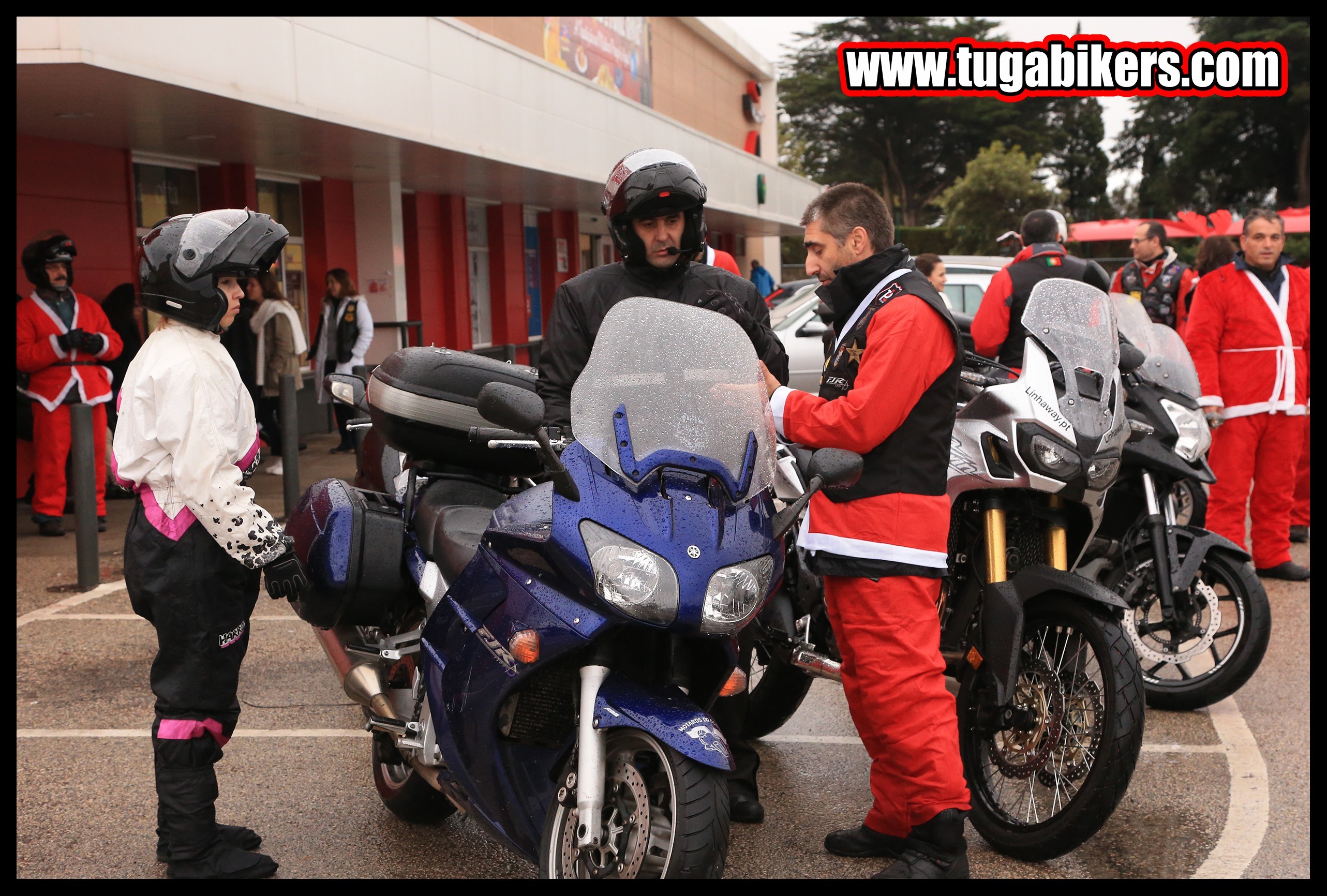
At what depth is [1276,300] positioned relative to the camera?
703 centimetres

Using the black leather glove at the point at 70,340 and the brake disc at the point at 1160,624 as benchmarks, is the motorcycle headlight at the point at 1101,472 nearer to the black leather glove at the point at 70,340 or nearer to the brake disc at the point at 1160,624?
the brake disc at the point at 1160,624

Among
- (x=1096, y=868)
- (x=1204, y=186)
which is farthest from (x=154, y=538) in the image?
(x=1204, y=186)

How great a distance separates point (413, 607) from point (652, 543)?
135cm

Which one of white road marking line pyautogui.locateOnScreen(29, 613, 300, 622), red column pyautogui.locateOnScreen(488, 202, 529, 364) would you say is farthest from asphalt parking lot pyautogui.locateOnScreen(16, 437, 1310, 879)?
red column pyautogui.locateOnScreen(488, 202, 529, 364)

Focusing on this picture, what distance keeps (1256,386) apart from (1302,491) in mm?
1514

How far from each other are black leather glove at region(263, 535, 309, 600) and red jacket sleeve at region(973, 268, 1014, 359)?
12.3 ft

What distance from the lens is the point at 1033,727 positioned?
3650 millimetres

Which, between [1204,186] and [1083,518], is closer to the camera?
[1083,518]

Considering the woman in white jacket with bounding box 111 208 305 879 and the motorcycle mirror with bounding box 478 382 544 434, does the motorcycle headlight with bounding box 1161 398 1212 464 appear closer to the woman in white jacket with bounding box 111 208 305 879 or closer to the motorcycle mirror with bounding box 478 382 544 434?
the motorcycle mirror with bounding box 478 382 544 434

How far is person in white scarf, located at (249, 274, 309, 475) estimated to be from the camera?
437 inches

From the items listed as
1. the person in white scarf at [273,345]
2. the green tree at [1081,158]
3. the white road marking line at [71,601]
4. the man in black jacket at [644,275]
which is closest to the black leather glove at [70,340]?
the white road marking line at [71,601]

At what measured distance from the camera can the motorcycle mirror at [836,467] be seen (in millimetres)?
2910

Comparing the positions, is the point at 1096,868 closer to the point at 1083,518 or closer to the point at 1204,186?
the point at 1083,518

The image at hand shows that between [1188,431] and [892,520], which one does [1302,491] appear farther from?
[892,520]
